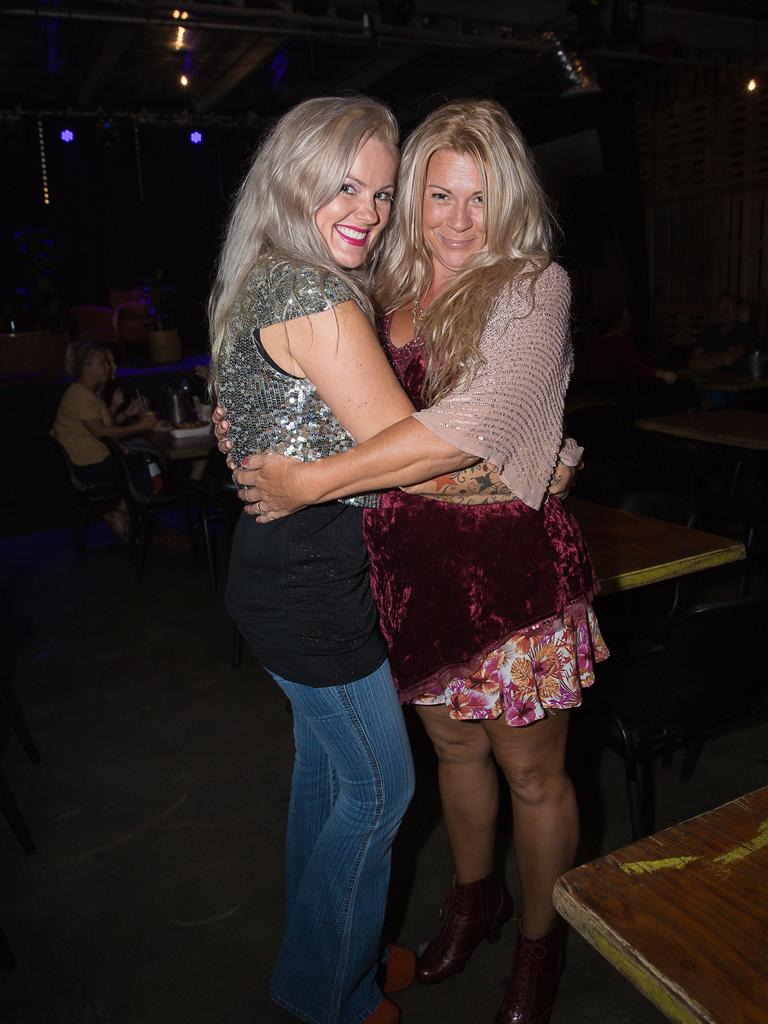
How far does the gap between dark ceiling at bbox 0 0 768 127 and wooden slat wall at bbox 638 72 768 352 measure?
0.57 m

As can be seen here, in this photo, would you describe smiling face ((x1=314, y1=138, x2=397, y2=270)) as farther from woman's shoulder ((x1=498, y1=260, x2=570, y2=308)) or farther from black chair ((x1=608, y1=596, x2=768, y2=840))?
black chair ((x1=608, y1=596, x2=768, y2=840))

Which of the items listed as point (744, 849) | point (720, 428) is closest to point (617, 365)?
point (720, 428)

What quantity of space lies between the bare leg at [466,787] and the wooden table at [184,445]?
3.24 metres

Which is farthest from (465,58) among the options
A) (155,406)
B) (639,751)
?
(639,751)

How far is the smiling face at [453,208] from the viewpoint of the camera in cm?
150

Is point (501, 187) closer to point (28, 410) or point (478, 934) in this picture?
point (478, 934)

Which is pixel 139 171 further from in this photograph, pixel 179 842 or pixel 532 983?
pixel 532 983

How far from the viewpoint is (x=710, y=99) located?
871cm

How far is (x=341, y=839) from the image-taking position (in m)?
1.51

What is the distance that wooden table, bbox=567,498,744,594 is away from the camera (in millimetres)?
2076

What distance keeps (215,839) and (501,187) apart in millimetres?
1963

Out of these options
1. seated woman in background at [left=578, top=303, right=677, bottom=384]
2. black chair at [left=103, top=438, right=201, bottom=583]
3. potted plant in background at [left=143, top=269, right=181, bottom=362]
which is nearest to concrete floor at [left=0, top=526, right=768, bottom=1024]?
black chair at [left=103, top=438, right=201, bottom=583]

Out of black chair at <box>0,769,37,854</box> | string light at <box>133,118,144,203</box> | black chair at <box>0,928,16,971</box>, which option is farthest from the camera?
string light at <box>133,118,144,203</box>

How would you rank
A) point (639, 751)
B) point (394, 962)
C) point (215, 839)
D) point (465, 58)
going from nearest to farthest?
point (394, 962)
point (639, 751)
point (215, 839)
point (465, 58)
